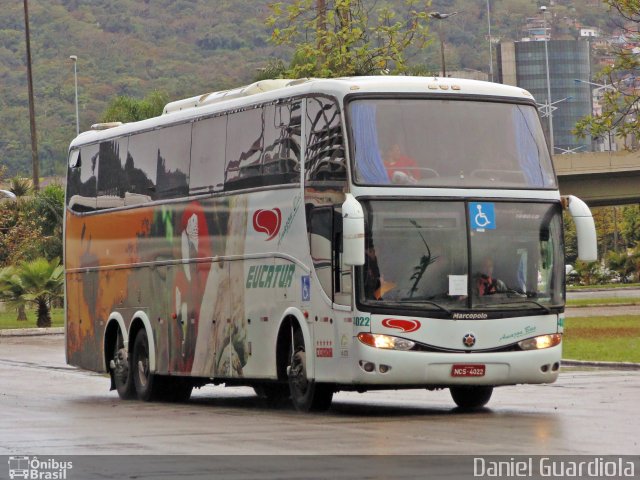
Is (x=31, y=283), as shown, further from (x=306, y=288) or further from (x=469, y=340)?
(x=469, y=340)

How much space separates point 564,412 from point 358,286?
2.73 metres

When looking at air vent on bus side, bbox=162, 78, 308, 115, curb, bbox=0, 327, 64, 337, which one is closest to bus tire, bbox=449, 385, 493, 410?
air vent on bus side, bbox=162, 78, 308, 115

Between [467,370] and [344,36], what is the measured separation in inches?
631

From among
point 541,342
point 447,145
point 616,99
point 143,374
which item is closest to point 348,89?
point 447,145

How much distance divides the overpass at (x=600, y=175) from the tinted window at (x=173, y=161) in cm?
4438

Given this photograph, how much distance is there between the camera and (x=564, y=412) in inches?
729

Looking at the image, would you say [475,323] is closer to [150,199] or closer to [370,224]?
[370,224]

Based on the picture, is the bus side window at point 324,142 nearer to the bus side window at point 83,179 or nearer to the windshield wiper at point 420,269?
the windshield wiper at point 420,269

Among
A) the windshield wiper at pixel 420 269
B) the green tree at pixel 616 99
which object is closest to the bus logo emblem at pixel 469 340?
the windshield wiper at pixel 420 269

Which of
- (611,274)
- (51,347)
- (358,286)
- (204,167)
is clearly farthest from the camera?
(611,274)

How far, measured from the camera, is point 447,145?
740 inches

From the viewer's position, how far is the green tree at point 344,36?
3309 centimetres

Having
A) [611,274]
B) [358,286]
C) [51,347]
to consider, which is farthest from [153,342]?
[611,274]
